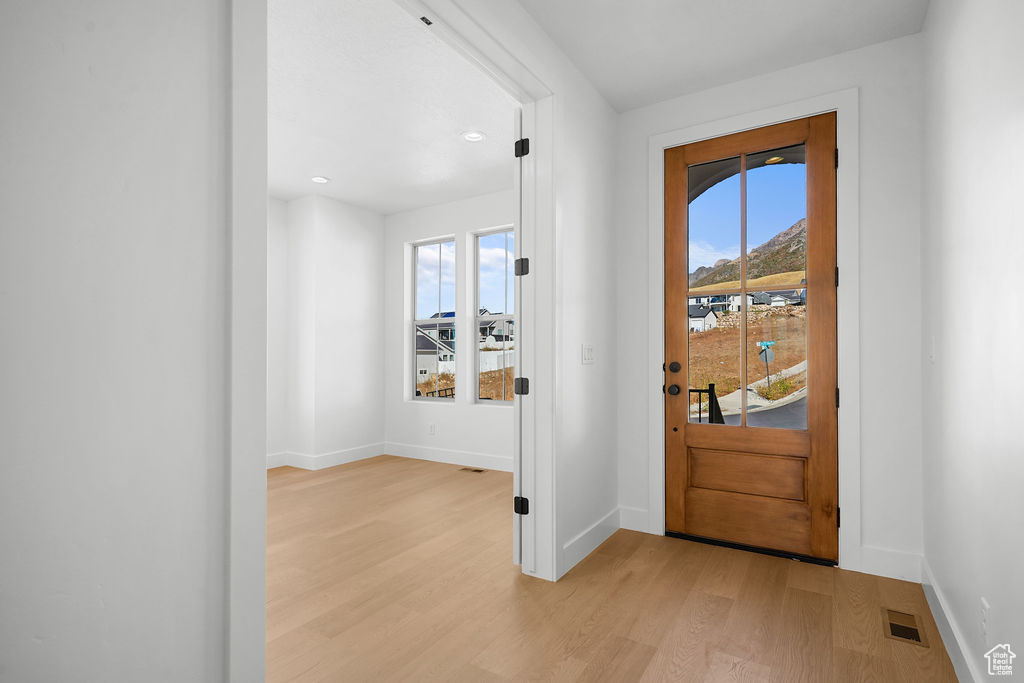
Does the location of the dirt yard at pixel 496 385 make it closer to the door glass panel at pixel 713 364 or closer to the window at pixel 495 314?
the window at pixel 495 314

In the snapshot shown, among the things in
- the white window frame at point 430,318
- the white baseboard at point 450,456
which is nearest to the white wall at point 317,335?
the white baseboard at point 450,456

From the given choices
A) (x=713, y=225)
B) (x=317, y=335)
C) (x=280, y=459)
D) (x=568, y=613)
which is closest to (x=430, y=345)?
(x=317, y=335)

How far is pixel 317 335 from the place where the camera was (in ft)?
16.8

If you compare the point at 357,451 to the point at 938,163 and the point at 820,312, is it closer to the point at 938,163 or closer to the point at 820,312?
the point at 820,312

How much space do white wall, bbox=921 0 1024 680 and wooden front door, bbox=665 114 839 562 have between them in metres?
0.47

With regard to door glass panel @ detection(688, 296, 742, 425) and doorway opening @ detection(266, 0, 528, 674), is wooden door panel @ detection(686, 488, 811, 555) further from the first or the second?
doorway opening @ detection(266, 0, 528, 674)

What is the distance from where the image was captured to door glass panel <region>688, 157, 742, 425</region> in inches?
116

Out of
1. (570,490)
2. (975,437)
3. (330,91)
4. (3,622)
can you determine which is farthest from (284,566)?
(975,437)

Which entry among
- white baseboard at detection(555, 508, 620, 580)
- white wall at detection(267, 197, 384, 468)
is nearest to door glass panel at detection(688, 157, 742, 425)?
white baseboard at detection(555, 508, 620, 580)

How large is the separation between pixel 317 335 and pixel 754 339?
3.99 meters

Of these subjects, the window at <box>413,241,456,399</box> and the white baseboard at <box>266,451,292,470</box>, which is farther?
the window at <box>413,241,456,399</box>

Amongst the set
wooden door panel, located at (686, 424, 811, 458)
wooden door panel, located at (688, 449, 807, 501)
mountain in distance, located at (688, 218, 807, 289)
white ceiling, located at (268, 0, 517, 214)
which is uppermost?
white ceiling, located at (268, 0, 517, 214)

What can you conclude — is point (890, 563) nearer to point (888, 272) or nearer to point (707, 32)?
point (888, 272)

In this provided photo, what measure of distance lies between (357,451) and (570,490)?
11.2ft
